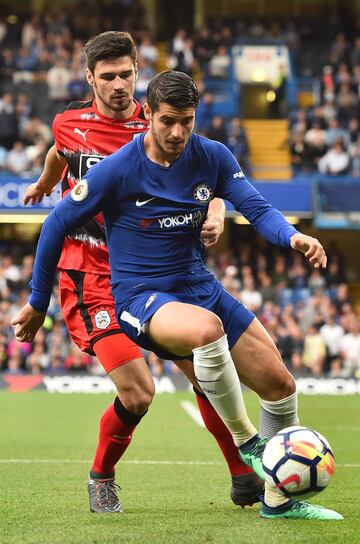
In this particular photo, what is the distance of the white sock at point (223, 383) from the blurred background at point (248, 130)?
13.8 metres

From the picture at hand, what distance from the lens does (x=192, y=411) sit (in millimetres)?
15812

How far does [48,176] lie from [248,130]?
69.6ft

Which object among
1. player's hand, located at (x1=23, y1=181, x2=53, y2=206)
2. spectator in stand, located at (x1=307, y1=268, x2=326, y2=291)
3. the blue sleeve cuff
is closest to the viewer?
the blue sleeve cuff

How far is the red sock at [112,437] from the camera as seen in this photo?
6.55m

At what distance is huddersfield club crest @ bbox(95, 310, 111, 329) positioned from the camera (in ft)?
21.8

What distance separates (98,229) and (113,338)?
65 cm

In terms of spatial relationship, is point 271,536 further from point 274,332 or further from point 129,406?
point 274,332

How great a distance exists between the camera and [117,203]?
5957mm

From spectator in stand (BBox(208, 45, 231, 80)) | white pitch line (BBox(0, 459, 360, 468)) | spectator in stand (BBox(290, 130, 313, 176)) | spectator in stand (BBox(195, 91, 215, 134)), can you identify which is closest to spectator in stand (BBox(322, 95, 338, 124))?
spectator in stand (BBox(290, 130, 313, 176))

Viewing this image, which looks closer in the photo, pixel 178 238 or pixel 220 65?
pixel 178 238

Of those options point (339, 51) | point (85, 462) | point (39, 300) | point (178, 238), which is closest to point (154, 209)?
point (178, 238)

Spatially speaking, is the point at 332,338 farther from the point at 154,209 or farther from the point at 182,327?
the point at 182,327

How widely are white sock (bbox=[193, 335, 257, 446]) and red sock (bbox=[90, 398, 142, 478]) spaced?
2.98 feet

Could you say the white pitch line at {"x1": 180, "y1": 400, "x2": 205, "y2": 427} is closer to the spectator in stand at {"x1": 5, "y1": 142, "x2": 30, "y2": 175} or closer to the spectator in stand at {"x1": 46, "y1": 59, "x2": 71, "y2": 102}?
the spectator in stand at {"x1": 5, "y1": 142, "x2": 30, "y2": 175}
